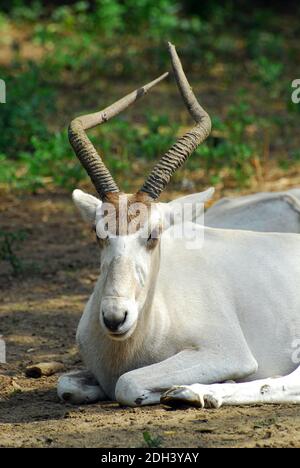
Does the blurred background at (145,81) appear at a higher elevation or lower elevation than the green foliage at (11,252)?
higher

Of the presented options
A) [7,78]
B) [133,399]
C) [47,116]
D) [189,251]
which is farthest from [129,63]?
[133,399]

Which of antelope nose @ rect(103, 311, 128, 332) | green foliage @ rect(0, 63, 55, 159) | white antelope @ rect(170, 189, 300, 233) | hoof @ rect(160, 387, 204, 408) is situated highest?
green foliage @ rect(0, 63, 55, 159)

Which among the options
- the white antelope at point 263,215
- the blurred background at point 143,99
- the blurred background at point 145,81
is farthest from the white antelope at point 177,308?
the blurred background at point 145,81

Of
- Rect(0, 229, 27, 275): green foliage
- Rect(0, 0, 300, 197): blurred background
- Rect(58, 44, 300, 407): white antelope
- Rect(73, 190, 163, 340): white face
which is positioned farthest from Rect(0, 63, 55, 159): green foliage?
Rect(73, 190, 163, 340): white face

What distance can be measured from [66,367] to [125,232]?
147cm

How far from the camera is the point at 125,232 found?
6.27 m

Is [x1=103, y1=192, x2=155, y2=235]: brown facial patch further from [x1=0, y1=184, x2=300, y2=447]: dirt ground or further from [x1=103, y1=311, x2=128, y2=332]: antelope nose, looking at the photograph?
[x1=0, y1=184, x2=300, y2=447]: dirt ground

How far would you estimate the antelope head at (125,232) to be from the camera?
19.9 feet

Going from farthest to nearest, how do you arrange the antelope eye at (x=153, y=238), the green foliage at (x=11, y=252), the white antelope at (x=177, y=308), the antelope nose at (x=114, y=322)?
1. the green foliage at (x=11, y=252)
2. the antelope eye at (x=153, y=238)
3. the white antelope at (x=177, y=308)
4. the antelope nose at (x=114, y=322)

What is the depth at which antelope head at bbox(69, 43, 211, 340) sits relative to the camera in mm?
6059

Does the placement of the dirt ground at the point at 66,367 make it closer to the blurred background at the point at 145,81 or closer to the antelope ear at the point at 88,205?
the blurred background at the point at 145,81

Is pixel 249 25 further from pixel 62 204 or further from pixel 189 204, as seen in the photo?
pixel 189 204

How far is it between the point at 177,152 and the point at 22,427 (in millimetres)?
1875

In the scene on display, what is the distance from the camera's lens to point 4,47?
1678 cm
